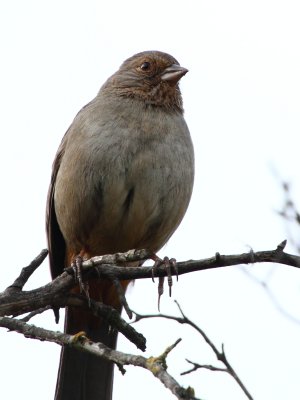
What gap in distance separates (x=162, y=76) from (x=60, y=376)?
2.74 meters

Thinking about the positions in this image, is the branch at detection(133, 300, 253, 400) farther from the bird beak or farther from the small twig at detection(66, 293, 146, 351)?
the bird beak

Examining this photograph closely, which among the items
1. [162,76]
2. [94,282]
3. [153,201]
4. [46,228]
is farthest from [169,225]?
[162,76]

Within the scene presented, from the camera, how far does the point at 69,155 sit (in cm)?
585

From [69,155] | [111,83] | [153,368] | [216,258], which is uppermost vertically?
[111,83]

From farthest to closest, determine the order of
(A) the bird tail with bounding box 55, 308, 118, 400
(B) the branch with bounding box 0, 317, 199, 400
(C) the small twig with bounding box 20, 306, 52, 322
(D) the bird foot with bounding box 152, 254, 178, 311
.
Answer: (A) the bird tail with bounding box 55, 308, 118, 400, (C) the small twig with bounding box 20, 306, 52, 322, (D) the bird foot with bounding box 152, 254, 178, 311, (B) the branch with bounding box 0, 317, 199, 400

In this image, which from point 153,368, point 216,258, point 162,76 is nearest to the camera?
point 153,368

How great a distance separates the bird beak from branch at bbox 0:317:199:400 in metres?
3.20

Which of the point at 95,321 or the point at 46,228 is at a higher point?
the point at 46,228

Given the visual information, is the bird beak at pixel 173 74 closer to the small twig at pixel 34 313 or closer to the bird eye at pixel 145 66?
the bird eye at pixel 145 66

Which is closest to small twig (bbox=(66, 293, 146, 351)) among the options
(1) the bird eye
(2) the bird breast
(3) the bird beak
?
(2) the bird breast

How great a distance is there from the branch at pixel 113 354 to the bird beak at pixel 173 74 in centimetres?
320

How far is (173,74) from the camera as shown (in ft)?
22.1

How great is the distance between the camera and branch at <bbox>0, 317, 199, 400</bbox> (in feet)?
9.83

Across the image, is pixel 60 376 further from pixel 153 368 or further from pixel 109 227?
pixel 153 368
